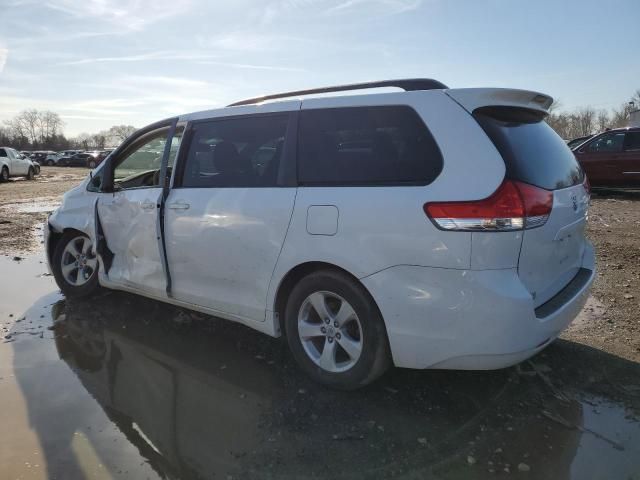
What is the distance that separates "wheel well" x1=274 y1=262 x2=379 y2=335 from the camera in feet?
10.2

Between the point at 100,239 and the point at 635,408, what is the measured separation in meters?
4.46

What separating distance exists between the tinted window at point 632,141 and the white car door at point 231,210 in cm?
1298

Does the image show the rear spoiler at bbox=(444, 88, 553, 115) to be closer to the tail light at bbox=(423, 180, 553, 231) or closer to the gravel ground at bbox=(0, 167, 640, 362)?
the tail light at bbox=(423, 180, 553, 231)

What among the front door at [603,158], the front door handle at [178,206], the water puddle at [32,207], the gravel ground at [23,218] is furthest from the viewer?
the front door at [603,158]

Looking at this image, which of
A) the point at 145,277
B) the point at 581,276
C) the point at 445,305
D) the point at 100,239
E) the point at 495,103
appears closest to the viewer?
the point at 445,305

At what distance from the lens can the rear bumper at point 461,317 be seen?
2648 mm

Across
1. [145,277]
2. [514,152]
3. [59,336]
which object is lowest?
[59,336]

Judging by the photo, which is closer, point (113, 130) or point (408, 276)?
point (408, 276)

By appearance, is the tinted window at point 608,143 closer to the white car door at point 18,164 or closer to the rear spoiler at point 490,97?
the rear spoiler at point 490,97

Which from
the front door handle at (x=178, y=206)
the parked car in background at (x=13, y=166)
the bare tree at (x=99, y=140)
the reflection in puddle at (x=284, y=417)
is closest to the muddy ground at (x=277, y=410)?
the reflection in puddle at (x=284, y=417)

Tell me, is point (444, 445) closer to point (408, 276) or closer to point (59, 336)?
point (408, 276)

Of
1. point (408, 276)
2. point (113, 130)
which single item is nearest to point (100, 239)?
point (408, 276)

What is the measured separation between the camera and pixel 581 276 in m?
3.41

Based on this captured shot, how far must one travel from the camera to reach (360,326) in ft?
Answer: 10.0
